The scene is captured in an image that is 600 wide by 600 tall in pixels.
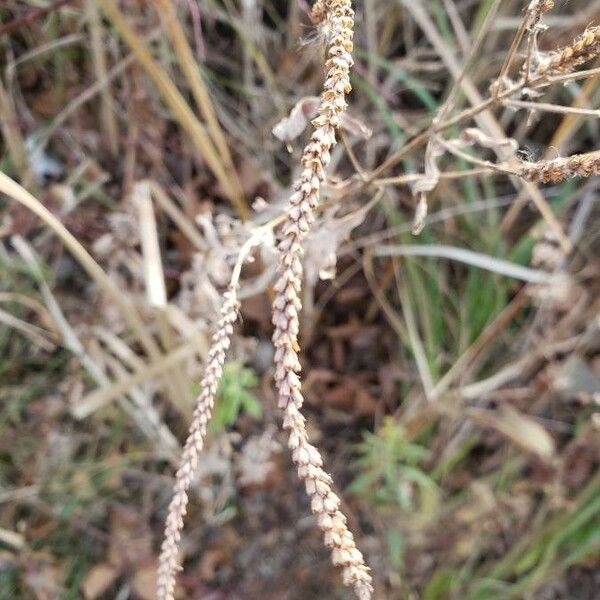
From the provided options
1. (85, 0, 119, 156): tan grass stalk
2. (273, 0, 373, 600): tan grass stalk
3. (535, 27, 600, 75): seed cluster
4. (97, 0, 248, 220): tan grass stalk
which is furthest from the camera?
(85, 0, 119, 156): tan grass stalk

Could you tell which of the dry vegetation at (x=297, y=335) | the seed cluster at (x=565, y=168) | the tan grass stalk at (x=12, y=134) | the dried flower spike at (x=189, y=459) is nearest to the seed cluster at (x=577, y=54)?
the seed cluster at (x=565, y=168)

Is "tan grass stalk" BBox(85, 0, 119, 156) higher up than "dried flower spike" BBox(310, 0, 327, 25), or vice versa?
"tan grass stalk" BBox(85, 0, 119, 156)

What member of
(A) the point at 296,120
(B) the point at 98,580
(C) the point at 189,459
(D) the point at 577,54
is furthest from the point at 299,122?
(B) the point at 98,580

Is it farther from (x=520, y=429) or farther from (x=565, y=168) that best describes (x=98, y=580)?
(x=565, y=168)

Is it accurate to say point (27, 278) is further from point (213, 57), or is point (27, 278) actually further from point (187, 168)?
point (213, 57)

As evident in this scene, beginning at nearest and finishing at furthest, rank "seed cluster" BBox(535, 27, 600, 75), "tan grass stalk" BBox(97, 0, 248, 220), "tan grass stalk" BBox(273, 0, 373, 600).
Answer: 1. "tan grass stalk" BBox(273, 0, 373, 600)
2. "seed cluster" BBox(535, 27, 600, 75)
3. "tan grass stalk" BBox(97, 0, 248, 220)

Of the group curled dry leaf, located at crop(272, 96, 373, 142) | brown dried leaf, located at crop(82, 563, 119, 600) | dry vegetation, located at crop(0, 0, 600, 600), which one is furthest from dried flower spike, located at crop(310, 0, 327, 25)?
brown dried leaf, located at crop(82, 563, 119, 600)

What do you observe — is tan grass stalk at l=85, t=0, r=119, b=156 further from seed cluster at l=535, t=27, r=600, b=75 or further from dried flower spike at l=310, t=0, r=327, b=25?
seed cluster at l=535, t=27, r=600, b=75
